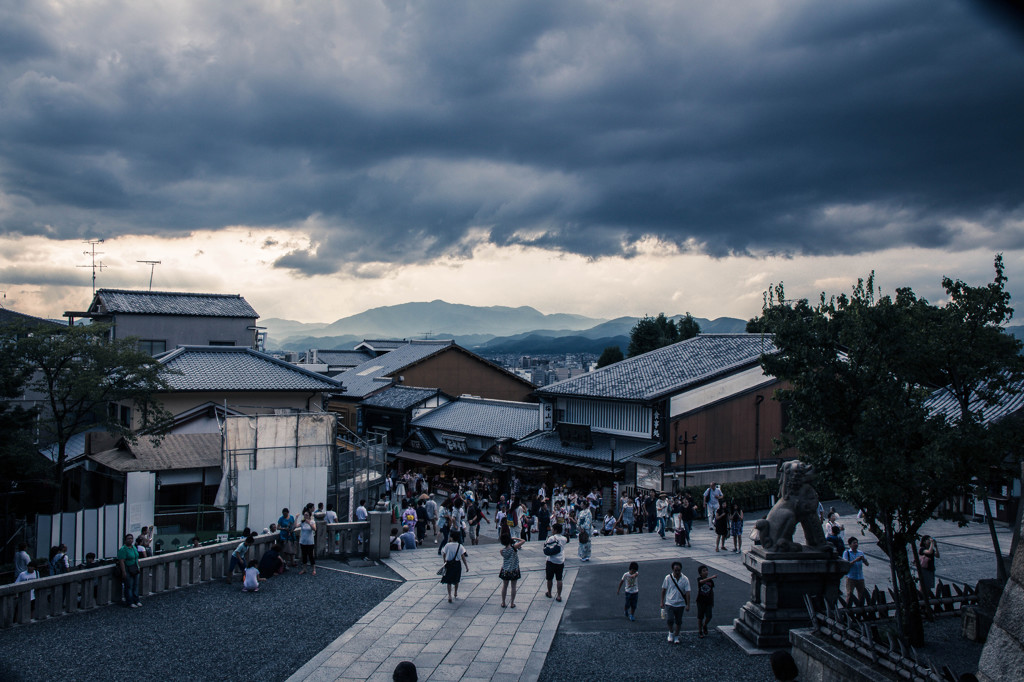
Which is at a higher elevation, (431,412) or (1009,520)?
(431,412)

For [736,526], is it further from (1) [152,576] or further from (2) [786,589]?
(1) [152,576]

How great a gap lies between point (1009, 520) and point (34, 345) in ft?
120

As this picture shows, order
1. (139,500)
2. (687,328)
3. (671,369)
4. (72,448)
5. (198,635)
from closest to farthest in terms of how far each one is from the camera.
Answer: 1. (198,635)
2. (139,500)
3. (72,448)
4. (671,369)
5. (687,328)

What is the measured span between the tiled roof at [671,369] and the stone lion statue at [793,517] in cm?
1926

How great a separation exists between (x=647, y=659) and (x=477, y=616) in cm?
405

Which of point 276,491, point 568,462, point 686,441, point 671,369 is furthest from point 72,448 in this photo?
point 671,369

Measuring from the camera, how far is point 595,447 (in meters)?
36.8

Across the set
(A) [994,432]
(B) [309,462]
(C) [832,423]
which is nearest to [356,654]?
(C) [832,423]

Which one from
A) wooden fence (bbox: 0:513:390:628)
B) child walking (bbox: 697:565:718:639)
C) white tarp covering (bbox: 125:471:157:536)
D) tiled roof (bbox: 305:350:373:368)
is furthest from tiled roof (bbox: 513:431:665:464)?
tiled roof (bbox: 305:350:373:368)

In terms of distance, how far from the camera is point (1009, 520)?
25766 millimetres

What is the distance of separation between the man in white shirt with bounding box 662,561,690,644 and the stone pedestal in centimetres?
141

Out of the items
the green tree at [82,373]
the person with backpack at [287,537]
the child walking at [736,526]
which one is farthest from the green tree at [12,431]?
the child walking at [736,526]

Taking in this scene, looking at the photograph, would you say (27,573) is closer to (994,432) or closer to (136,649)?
(136,649)

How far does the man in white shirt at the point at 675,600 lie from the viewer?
13148 millimetres
